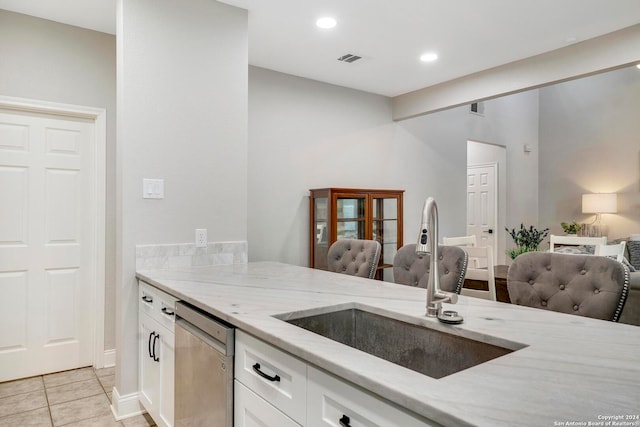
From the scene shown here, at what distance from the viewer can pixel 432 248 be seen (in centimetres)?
131

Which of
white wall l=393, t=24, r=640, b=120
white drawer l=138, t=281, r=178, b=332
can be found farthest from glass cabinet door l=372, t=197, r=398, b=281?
white drawer l=138, t=281, r=178, b=332

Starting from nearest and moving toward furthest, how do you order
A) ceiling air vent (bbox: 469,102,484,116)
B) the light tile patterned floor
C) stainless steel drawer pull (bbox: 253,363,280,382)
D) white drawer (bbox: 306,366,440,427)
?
1. white drawer (bbox: 306,366,440,427)
2. stainless steel drawer pull (bbox: 253,363,280,382)
3. the light tile patterned floor
4. ceiling air vent (bbox: 469,102,484,116)

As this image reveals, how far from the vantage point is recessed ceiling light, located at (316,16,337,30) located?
310cm

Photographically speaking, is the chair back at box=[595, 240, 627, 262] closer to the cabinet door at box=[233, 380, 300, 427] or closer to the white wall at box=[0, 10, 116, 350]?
the cabinet door at box=[233, 380, 300, 427]

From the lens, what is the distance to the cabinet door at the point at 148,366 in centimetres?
223

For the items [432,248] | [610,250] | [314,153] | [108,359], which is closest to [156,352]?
[108,359]

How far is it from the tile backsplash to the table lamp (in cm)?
601

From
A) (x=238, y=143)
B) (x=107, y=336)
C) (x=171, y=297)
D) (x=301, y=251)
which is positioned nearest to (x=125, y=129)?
(x=238, y=143)

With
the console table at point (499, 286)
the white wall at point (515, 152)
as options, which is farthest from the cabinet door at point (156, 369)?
the white wall at point (515, 152)

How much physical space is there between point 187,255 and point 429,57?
2773mm

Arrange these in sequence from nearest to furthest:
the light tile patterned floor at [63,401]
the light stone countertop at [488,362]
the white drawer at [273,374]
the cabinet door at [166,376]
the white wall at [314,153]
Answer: the light stone countertop at [488,362] → the white drawer at [273,374] → the cabinet door at [166,376] → the light tile patterned floor at [63,401] → the white wall at [314,153]

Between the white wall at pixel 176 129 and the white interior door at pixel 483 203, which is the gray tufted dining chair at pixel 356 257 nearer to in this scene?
the white wall at pixel 176 129

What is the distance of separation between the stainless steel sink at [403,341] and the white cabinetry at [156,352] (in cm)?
80

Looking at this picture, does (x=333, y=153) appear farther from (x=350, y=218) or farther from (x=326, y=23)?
(x=326, y=23)
